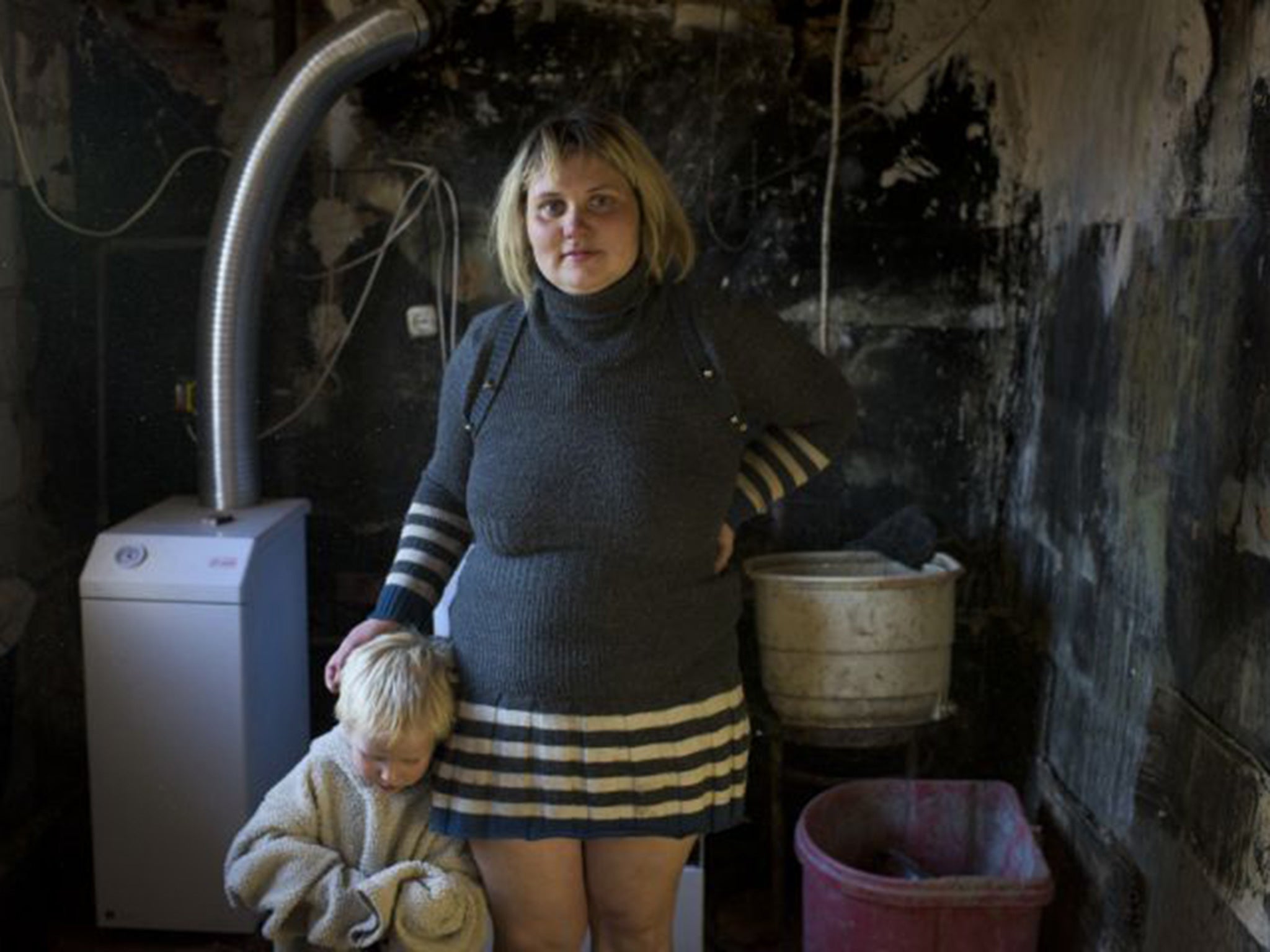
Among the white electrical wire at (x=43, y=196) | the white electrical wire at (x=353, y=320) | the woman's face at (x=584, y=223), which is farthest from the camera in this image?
the white electrical wire at (x=353, y=320)

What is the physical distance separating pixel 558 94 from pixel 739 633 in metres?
1.33

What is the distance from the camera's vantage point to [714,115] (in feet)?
9.61

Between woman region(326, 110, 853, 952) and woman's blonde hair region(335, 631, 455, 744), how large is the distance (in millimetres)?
35

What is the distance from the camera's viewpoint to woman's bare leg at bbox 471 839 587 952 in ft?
5.79

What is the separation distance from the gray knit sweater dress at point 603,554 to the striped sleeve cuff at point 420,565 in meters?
0.13

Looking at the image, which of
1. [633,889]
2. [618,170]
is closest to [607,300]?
[618,170]

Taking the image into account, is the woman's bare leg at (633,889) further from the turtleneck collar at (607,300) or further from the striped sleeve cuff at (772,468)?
the turtleneck collar at (607,300)

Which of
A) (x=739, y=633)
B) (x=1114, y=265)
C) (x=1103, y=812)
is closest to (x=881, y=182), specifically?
(x=1114, y=265)

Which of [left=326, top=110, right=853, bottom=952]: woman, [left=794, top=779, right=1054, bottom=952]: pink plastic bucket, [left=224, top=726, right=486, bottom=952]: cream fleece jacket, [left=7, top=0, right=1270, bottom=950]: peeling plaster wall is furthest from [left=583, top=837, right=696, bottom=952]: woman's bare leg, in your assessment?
[left=7, top=0, right=1270, bottom=950]: peeling plaster wall

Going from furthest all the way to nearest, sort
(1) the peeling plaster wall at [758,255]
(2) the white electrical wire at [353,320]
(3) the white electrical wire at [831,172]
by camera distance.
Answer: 1. (2) the white electrical wire at [353,320]
2. (3) the white electrical wire at [831,172]
3. (1) the peeling plaster wall at [758,255]

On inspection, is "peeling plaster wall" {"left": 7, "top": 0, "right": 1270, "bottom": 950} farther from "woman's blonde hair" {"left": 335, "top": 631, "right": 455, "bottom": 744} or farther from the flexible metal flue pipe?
"woman's blonde hair" {"left": 335, "top": 631, "right": 455, "bottom": 744}

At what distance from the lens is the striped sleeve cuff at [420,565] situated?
73.1 inches

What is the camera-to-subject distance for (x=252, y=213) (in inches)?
107

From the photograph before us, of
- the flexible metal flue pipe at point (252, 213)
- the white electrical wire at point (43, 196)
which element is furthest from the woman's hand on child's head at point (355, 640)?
the white electrical wire at point (43, 196)
